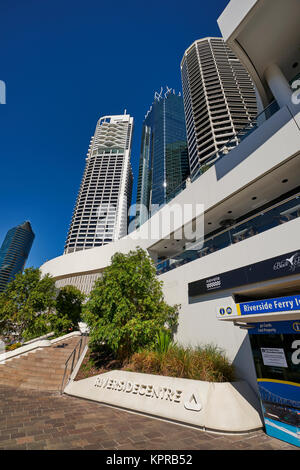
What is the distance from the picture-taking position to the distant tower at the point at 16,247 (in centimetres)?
16573

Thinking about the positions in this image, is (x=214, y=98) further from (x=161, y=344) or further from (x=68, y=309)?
(x=161, y=344)

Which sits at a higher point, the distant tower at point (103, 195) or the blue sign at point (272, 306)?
the distant tower at point (103, 195)

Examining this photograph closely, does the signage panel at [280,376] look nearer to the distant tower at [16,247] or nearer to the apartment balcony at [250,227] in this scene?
the apartment balcony at [250,227]

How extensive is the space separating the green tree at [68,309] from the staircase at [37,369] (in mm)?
4449

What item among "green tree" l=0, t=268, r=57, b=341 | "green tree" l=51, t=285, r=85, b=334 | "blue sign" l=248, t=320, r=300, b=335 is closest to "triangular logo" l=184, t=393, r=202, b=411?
"blue sign" l=248, t=320, r=300, b=335

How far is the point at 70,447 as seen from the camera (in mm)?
2965

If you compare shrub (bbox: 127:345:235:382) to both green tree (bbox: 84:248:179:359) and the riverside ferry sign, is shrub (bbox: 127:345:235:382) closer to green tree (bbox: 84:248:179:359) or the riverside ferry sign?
green tree (bbox: 84:248:179:359)

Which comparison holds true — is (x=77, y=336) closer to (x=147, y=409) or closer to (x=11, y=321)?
(x=11, y=321)

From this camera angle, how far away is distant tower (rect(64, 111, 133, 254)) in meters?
79.8

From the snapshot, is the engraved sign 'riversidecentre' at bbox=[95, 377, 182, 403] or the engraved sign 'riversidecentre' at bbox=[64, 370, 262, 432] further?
the engraved sign 'riversidecentre' at bbox=[95, 377, 182, 403]

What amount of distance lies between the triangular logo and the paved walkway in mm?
353

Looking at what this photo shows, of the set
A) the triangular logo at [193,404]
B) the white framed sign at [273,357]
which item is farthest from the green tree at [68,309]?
the white framed sign at [273,357]
